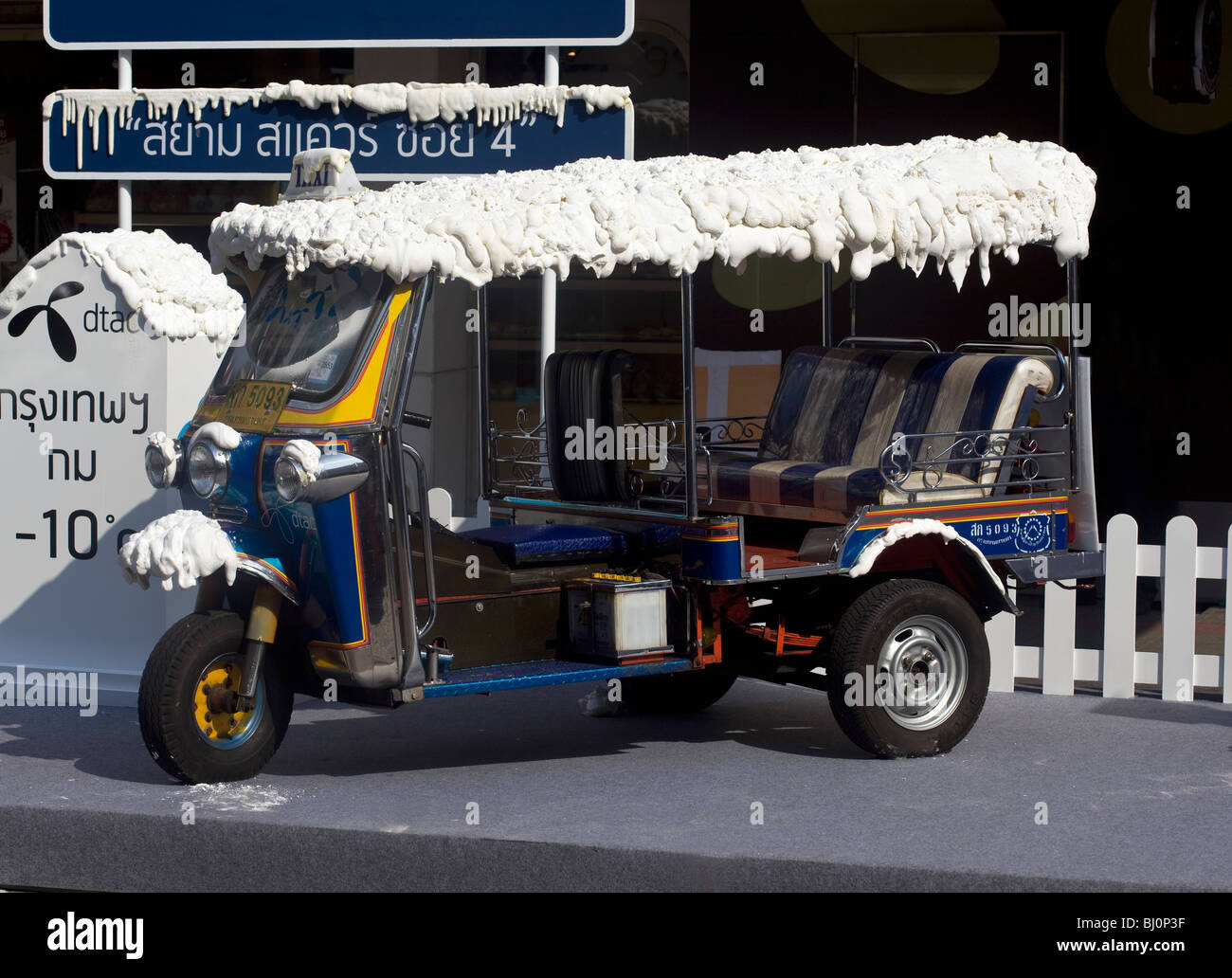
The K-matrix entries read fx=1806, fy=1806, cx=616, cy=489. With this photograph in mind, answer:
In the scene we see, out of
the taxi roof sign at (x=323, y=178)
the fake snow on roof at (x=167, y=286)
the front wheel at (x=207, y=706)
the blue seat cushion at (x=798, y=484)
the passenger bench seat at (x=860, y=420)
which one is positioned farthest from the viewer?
the fake snow on roof at (x=167, y=286)

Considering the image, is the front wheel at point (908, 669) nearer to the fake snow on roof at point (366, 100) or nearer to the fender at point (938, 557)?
the fender at point (938, 557)

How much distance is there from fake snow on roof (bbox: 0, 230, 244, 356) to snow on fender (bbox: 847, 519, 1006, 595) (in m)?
2.61

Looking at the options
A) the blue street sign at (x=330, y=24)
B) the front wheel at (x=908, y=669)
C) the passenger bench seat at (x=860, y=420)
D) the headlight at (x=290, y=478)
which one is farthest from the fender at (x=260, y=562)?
the blue street sign at (x=330, y=24)

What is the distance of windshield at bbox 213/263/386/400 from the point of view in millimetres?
5848

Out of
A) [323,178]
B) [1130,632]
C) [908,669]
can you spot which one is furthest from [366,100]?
[1130,632]

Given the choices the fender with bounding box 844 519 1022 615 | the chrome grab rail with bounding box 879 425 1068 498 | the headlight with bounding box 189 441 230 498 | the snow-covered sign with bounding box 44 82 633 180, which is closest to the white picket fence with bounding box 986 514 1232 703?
the chrome grab rail with bounding box 879 425 1068 498

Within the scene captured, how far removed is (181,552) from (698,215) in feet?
6.66

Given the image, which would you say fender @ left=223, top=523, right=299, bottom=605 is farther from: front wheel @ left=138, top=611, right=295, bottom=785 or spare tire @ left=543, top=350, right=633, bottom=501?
spare tire @ left=543, top=350, right=633, bottom=501

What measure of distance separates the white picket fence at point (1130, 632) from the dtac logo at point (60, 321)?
4.06 meters

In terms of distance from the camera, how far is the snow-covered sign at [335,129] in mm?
7719

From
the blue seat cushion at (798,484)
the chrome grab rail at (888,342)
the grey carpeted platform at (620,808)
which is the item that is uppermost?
the chrome grab rail at (888,342)

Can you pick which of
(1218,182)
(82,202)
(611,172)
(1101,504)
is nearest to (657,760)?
(611,172)

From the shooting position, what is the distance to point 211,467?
590 centimetres

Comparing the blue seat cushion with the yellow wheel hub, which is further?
the blue seat cushion
